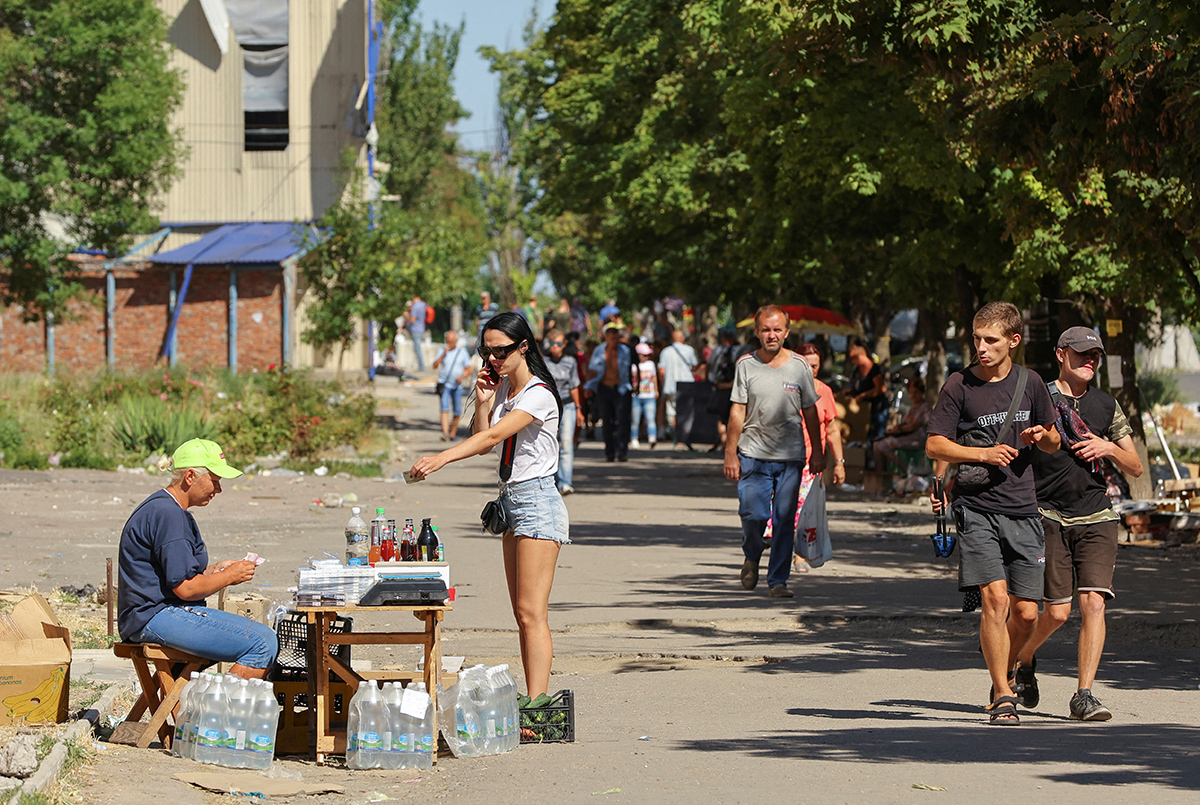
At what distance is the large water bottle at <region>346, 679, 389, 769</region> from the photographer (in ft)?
23.0

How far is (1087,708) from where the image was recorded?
7664mm

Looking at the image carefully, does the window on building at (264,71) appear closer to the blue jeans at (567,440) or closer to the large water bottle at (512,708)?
the blue jeans at (567,440)

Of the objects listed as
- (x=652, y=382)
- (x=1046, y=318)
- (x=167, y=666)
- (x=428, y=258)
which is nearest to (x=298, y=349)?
(x=428, y=258)

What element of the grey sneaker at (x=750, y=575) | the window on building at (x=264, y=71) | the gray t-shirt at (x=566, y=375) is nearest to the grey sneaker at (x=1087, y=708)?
the grey sneaker at (x=750, y=575)

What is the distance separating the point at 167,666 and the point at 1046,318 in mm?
13300

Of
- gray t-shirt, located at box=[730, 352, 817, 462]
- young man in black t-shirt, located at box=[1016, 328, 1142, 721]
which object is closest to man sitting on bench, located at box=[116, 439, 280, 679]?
young man in black t-shirt, located at box=[1016, 328, 1142, 721]

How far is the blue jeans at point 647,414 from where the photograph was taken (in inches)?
1166

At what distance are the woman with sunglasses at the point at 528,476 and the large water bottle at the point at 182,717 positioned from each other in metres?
1.36

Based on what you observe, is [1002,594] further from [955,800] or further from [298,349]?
[298,349]

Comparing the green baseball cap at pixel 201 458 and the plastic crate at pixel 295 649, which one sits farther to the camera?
the plastic crate at pixel 295 649

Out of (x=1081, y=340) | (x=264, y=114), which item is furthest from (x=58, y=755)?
(x=264, y=114)

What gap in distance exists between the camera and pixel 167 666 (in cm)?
716

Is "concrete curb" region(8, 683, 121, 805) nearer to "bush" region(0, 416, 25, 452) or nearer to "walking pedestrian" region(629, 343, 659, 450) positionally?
"bush" region(0, 416, 25, 452)

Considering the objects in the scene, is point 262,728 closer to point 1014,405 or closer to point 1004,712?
point 1004,712
